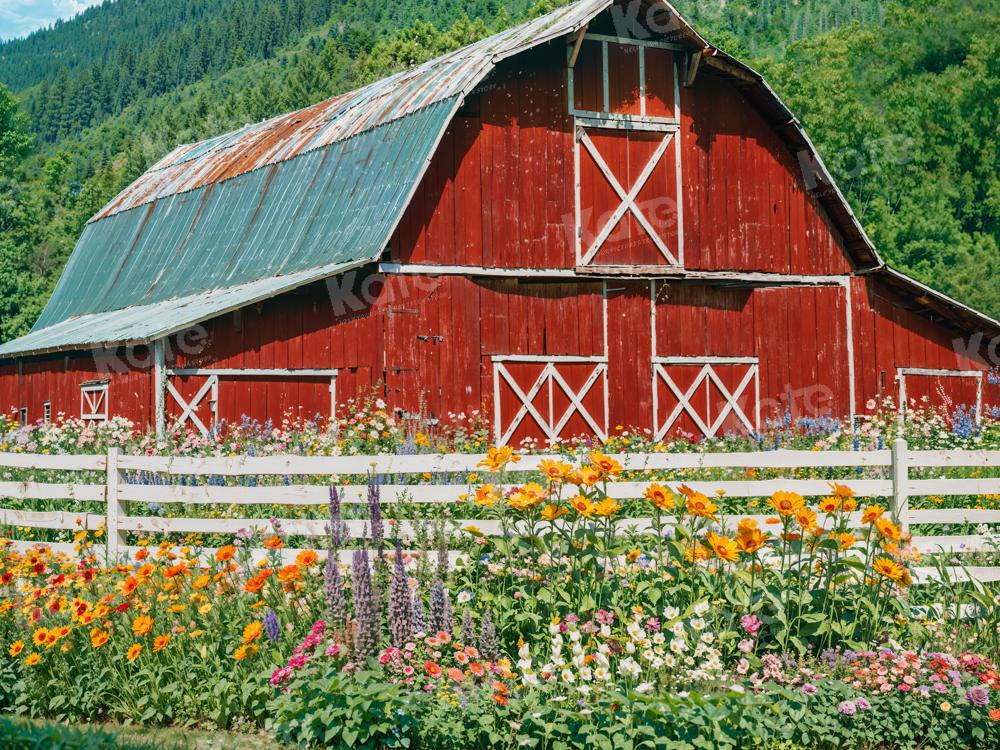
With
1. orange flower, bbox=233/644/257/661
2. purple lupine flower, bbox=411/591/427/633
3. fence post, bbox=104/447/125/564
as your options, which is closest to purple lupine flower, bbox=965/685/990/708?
purple lupine flower, bbox=411/591/427/633

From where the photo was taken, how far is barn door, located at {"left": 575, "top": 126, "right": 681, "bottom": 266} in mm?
17859

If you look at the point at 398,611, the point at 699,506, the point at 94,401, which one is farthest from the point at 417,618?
the point at 94,401

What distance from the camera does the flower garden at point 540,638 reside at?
5.79m

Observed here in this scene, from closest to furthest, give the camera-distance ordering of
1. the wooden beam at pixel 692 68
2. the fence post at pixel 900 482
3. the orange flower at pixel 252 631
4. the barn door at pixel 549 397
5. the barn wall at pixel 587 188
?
the orange flower at pixel 252 631, the fence post at pixel 900 482, the barn wall at pixel 587 188, the barn door at pixel 549 397, the wooden beam at pixel 692 68

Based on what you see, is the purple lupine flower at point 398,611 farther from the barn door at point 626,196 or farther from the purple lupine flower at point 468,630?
the barn door at point 626,196

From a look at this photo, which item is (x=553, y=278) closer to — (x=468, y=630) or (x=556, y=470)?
(x=556, y=470)

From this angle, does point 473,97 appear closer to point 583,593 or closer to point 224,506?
point 224,506

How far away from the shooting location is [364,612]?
20.1ft

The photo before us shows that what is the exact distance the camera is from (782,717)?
229 inches

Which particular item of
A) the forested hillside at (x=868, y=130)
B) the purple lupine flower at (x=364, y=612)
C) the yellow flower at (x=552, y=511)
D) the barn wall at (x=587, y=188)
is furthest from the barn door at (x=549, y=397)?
the forested hillside at (x=868, y=130)

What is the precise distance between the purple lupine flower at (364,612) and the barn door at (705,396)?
12.2 metres

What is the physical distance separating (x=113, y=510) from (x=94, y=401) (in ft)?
34.0

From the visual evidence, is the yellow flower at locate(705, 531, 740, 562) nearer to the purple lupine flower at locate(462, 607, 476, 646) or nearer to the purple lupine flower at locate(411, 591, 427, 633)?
the purple lupine flower at locate(462, 607, 476, 646)

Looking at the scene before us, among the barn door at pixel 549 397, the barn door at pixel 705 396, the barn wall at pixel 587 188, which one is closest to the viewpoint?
the barn wall at pixel 587 188
